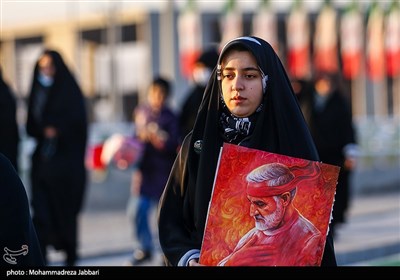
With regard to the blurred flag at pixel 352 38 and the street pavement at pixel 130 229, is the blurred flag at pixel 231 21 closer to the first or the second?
the blurred flag at pixel 352 38

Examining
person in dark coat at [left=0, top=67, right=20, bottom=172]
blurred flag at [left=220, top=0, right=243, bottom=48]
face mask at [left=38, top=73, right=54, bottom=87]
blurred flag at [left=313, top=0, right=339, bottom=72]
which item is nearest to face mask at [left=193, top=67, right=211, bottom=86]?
face mask at [left=38, top=73, right=54, bottom=87]

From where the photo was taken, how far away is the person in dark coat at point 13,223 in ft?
10.9

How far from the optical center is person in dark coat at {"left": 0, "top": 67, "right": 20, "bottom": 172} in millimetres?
8391

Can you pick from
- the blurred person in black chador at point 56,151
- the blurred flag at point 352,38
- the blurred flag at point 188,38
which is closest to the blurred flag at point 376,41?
the blurred flag at point 352,38

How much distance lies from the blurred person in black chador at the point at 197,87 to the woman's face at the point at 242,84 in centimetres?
558

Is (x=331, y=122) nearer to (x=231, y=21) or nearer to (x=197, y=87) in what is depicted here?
(x=197, y=87)

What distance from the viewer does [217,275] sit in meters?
3.29

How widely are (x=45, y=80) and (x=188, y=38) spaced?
69.1 feet

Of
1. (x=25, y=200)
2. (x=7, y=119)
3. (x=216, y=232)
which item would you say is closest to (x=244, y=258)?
(x=216, y=232)

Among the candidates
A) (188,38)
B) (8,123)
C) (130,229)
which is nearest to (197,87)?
(8,123)

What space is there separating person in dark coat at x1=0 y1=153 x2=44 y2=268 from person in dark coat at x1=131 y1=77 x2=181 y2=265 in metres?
6.03

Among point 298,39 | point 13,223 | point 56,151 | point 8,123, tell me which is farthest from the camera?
point 298,39

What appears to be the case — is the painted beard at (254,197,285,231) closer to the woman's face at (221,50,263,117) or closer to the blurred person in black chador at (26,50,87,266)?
the woman's face at (221,50,263,117)

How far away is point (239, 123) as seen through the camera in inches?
143
